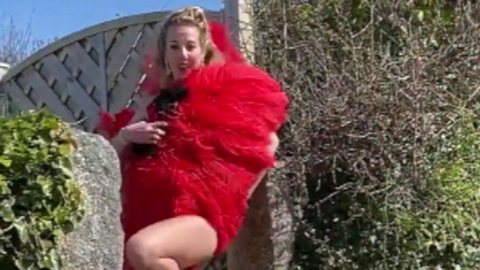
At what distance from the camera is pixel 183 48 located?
2.81m

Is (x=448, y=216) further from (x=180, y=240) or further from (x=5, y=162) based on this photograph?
(x=5, y=162)

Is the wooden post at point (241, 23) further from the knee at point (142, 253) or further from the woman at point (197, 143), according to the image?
the knee at point (142, 253)

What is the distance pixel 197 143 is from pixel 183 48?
30 centimetres

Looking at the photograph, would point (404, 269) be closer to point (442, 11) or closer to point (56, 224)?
point (442, 11)

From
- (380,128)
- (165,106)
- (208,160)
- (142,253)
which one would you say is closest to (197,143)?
(208,160)

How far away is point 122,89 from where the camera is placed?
4543mm

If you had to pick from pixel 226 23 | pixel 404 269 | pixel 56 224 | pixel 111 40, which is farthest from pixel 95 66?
pixel 56 224

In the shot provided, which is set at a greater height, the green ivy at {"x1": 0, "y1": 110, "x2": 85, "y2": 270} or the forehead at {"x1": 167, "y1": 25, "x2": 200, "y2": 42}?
the forehead at {"x1": 167, "y1": 25, "x2": 200, "y2": 42}

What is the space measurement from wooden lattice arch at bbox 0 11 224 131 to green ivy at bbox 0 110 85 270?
90.4 inches

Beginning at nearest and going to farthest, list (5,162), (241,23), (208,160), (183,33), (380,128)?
1. (5,162)
2. (208,160)
3. (183,33)
4. (380,128)
5. (241,23)

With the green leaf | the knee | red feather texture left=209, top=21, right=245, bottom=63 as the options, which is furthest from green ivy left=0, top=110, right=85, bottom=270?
red feather texture left=209, top=21, right=245, bottom=63

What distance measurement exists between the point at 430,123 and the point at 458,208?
0.36 meters

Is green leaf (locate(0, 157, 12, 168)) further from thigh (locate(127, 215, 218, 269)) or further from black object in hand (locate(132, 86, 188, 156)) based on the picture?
black object in hand (locate(132, 86, 188, 156))

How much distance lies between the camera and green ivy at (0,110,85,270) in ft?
6.22
